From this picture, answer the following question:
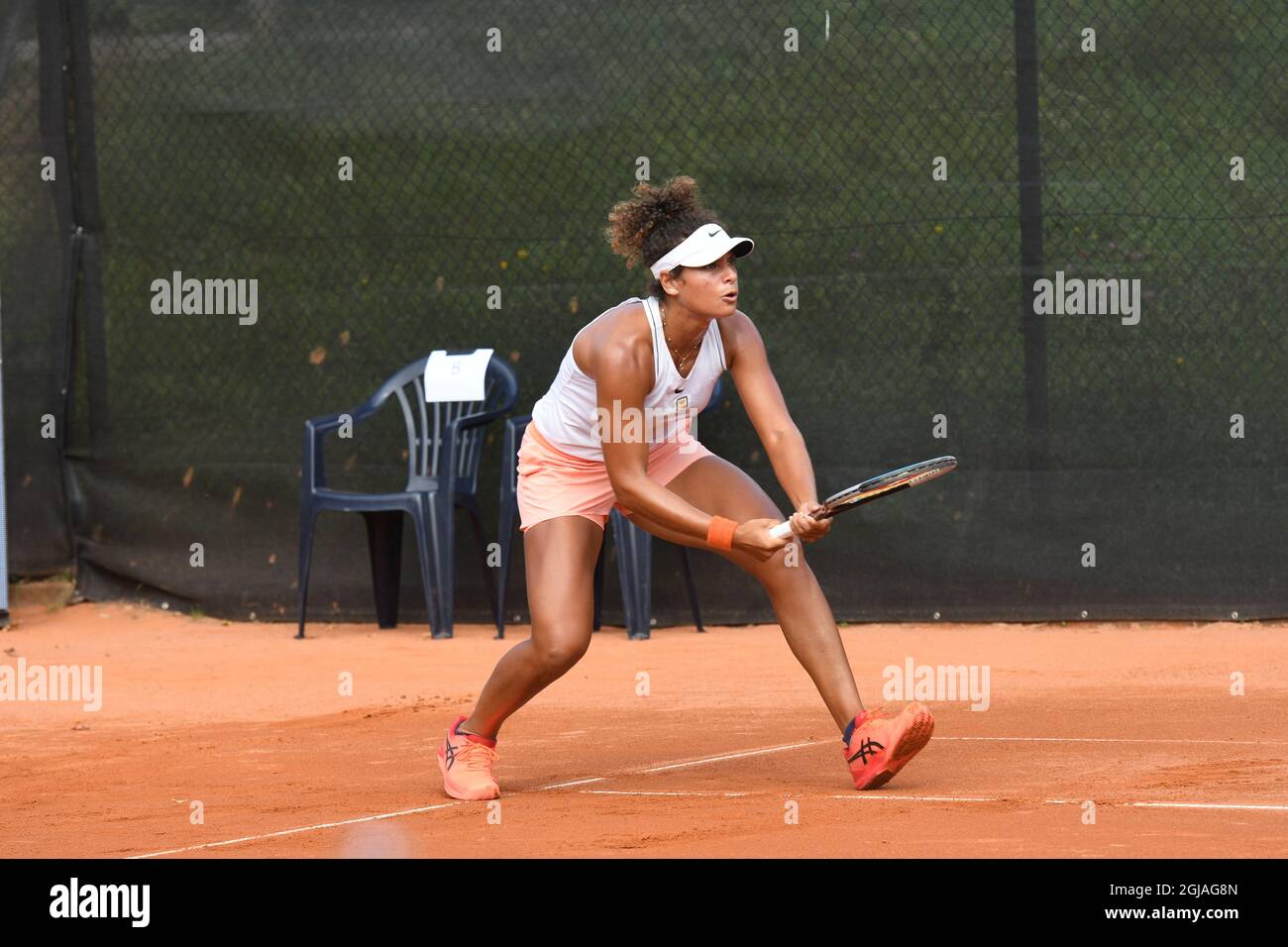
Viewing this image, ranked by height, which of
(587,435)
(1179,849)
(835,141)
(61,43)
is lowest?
(1179,849)

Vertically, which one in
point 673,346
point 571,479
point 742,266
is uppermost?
point 742,266

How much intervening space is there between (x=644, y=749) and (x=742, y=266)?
340cm

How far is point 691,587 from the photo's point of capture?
8.38 meters

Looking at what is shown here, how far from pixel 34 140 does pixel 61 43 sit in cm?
52

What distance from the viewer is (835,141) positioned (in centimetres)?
829

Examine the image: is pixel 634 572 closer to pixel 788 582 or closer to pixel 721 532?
pixel 788 582

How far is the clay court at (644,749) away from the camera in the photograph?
3.98m

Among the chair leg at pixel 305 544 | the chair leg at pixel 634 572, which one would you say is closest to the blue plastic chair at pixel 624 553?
the chair leg at pixel 634 572

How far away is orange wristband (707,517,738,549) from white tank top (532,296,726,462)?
31cm

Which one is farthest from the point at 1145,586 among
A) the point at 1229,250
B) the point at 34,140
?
the point at 34,140

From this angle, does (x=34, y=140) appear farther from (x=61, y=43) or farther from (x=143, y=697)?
(x=143, y=697)

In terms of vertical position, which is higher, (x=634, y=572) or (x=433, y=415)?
(x=433, y=415)

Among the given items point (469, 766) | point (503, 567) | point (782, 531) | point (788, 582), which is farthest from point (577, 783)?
point (503, 567)

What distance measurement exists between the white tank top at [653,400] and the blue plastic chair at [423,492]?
A: 11.3 ft
